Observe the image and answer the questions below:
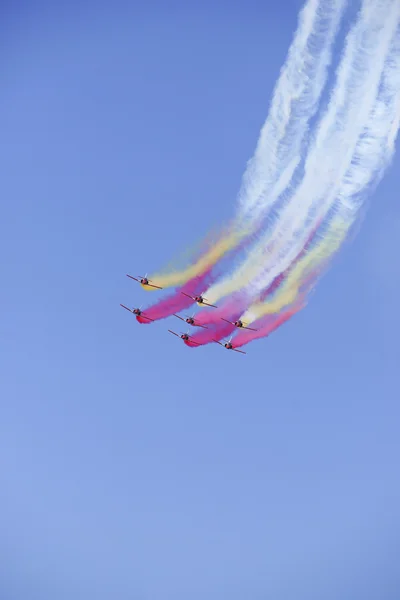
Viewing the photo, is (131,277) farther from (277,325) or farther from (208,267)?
(277,325)

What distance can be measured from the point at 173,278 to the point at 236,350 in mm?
4388

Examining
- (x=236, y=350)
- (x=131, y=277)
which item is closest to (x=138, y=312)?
(x=131, y=277)

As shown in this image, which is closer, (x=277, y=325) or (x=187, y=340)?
(x=277, y=325)

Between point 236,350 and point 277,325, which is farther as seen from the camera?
point 236,350

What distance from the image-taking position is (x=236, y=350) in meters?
36.1

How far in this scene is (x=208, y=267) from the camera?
33156 millimetres

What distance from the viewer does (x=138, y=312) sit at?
36812 millimetres

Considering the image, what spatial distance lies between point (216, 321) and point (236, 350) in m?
1.63

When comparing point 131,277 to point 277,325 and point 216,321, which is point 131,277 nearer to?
point 216,321

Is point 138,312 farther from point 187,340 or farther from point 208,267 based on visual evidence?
point 208,267

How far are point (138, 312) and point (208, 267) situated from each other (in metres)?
5.10

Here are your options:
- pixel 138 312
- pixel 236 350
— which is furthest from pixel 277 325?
pixel 138 312

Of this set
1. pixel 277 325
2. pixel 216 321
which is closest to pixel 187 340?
pixel 216 321

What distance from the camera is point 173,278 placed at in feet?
113
